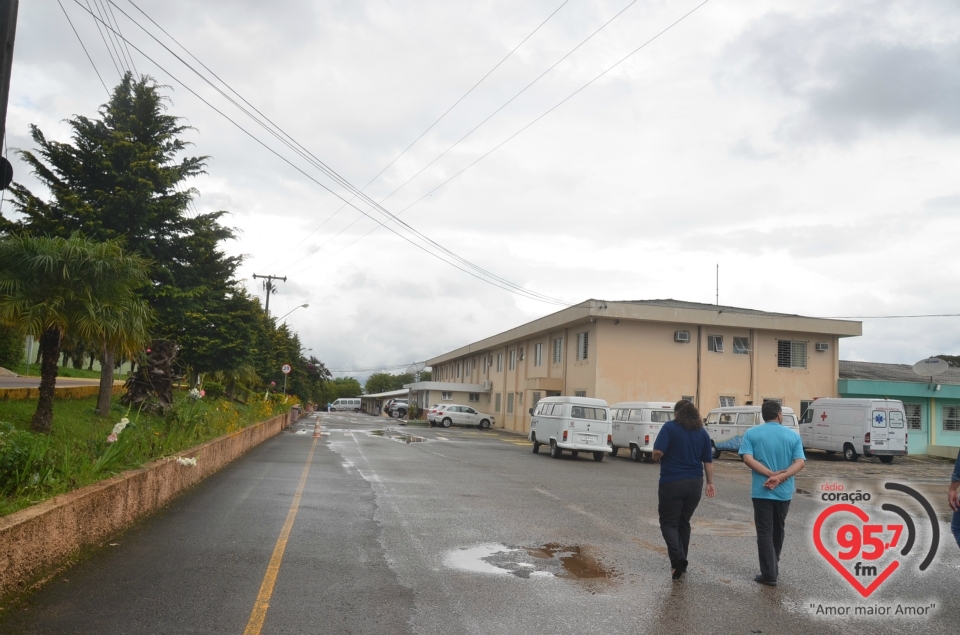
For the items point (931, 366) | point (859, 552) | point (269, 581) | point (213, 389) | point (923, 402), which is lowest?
point (269, 581)

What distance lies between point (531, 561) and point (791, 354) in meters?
34.5

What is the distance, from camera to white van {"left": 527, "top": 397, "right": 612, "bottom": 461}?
74.9ft

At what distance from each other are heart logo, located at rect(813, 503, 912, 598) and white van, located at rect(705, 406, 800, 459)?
56.8 feet

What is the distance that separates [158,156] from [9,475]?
13564 millimetres

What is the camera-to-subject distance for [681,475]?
24.0 ft

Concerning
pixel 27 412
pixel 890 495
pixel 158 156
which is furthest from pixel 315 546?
pixel 158 156

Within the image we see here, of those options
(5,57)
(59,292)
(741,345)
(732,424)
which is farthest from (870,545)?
(741,345)

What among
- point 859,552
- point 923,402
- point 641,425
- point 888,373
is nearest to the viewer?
point 859,552

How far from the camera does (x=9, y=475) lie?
6.91 m

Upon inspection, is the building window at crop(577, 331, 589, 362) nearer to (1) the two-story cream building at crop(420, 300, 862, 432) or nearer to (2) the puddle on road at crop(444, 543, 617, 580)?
(1) the two-story cream building at crop(420, 300, 862, 432)

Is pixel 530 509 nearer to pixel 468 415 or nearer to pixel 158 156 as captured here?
pixel 158 156

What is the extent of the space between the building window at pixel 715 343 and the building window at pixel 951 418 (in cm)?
1191

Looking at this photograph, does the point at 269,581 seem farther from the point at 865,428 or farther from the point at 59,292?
the point at 865,428

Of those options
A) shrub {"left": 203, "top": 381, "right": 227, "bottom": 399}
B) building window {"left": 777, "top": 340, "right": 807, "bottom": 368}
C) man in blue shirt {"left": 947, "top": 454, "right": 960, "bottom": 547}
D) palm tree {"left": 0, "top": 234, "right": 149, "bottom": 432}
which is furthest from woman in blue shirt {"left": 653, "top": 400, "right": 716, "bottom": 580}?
building window {"left": 777, "top": 340, "right": 807, "bottom": 368}
